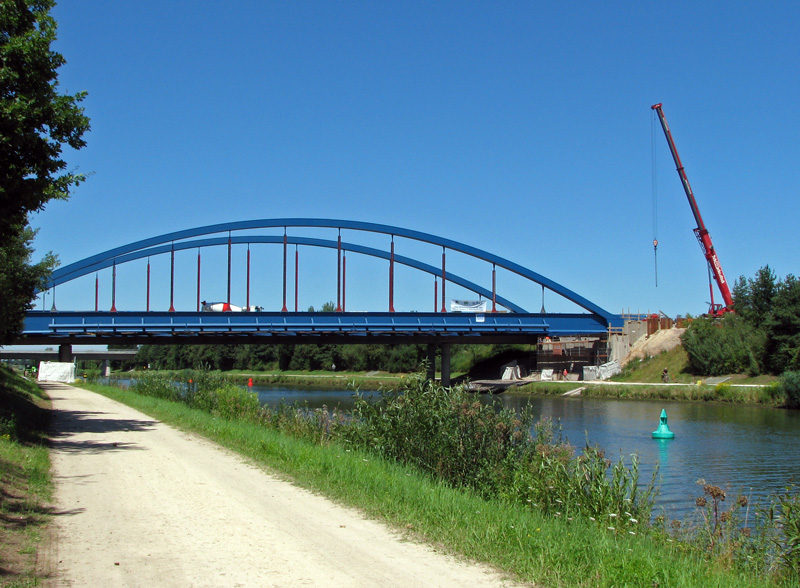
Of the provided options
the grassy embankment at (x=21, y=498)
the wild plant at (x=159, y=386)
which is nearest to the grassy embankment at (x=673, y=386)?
the wild plant at (x=159, y=386)

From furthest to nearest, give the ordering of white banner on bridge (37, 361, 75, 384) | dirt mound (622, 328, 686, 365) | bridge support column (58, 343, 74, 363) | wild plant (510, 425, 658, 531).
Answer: dirt mound (622, 328, 686, 365)
white banner on bridge (37, 361, 75, 384)
bridge support column (58, 343, 74, 363)
wild plant (510, 425, 658, 531)

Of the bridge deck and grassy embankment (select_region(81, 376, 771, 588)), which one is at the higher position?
the bridge deck

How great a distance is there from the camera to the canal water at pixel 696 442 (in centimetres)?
1656

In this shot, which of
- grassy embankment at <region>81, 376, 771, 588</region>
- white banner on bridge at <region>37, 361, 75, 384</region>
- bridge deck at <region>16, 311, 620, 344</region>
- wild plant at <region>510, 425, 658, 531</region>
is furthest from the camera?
white banner on bridge at <region>37, 361, 75, 384</region>

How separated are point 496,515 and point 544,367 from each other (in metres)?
61.8

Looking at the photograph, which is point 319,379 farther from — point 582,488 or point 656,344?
point 582,488

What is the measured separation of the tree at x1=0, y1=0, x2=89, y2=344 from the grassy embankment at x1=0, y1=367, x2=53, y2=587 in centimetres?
406

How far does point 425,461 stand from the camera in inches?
522

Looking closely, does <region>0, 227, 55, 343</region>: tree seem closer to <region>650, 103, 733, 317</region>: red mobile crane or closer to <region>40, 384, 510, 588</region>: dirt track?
<region>40, 384, 510, 588</region>: dirt track

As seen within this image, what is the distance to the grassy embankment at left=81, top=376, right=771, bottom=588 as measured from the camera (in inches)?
250

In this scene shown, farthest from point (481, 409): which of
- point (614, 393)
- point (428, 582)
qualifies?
point (614, 393)

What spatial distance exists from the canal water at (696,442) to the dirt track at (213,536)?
396cm

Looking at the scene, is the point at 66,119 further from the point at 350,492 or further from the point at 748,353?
the point at 748,353

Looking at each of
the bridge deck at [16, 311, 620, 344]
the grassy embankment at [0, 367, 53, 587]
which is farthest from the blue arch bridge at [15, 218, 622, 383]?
the grassy embankment at [0, 367, 53, 587]
